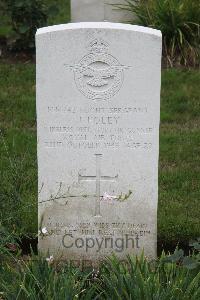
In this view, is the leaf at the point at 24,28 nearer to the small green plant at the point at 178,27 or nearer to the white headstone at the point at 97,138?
the small green plant at the point at 178,27

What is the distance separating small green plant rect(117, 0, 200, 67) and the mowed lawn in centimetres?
44

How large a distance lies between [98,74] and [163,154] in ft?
7.56

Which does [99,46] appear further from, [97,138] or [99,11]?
[99,11]

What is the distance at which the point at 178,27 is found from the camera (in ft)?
30.6

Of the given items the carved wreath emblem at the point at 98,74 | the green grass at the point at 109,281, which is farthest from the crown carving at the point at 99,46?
the green grass at the point at 109,281

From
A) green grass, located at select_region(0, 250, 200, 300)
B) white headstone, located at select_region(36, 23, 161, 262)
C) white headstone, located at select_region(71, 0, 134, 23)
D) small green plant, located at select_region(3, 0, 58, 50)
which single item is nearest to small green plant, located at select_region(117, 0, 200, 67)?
white headstone, located at select_region(71, 0, 134, 23)

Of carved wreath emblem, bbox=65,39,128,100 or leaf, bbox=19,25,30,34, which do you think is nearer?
carved wreath emblem, bbox=65,39,128,100

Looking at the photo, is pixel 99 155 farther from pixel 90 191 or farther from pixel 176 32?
pixel 176 32

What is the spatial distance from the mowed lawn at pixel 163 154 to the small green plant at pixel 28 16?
0.41 metres

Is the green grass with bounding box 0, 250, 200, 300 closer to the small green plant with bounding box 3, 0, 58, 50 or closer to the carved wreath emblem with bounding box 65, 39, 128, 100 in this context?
the carved wreath emblem with bounding box 65, 39, 128, 100

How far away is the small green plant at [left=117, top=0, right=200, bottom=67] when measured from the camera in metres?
9.27

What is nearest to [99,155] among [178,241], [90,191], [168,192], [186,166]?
[90,191]

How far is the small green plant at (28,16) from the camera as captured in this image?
30.1 feet

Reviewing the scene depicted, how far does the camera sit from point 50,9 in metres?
9.20
